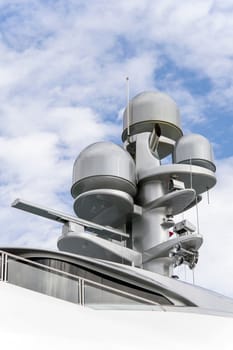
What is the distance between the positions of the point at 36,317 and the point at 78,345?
427 mm

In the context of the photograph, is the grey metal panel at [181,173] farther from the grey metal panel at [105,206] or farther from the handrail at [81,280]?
the handrail at [81,280]

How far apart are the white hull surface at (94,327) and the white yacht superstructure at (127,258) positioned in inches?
0.5

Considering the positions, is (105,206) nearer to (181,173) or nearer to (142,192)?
(142,192)

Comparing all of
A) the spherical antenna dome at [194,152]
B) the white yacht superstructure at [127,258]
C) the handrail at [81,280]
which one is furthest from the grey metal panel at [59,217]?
the handrail at [81,280]

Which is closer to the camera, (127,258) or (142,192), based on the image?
(127,258)

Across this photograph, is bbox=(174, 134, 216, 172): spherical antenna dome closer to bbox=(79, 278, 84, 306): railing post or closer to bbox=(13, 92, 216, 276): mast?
bbox=(13, 92, 216, 276): mast

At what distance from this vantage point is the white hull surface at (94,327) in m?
5.14

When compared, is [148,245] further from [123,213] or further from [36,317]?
[36,317]

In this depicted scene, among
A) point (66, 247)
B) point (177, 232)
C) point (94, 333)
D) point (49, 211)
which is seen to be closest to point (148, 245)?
point (177, 232)

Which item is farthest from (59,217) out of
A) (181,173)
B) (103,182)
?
(181,173)

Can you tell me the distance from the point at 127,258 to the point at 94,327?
7.85 meters

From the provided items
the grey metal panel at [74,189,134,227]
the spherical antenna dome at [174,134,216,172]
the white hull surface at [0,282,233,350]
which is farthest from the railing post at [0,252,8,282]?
the spherical antenna dome at [174,134,216,172]

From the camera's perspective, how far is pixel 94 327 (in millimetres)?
5707

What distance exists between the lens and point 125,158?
1377cm
